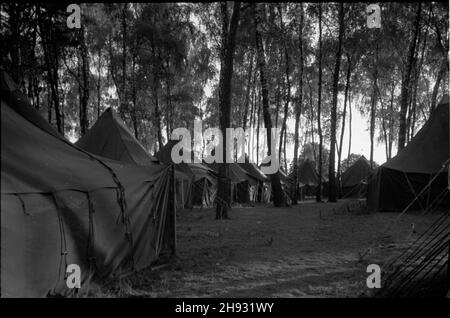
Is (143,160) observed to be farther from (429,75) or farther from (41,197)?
(429,75)

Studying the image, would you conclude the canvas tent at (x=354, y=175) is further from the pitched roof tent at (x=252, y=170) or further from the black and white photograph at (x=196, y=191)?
the pitched roof tent at (x=252, y=170)

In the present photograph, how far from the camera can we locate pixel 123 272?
5.96m

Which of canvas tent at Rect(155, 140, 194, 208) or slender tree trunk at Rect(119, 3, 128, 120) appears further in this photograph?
slender tree trunk at Rect(119, 3, 128, 120)

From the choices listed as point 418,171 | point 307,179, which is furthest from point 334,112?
point 307,179

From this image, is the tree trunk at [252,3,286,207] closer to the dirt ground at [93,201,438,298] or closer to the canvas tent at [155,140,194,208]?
the canvas tent at [155,140,194,208]

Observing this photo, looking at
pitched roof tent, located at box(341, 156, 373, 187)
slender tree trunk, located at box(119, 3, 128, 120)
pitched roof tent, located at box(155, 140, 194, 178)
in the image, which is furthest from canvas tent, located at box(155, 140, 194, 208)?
pitched roof tent, located at box(341, 156, 373, 187)

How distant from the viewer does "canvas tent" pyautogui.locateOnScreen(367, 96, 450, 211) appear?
13.8 metres

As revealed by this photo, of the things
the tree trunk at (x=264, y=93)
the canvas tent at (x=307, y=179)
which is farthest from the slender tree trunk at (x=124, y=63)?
the canvas tent at (x=307, y=179)

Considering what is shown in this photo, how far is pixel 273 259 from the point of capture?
7.43 m

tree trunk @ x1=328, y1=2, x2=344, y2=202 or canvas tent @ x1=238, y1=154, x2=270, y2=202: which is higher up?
tree trunk @ x1=328, y1=2, x2=344, y2=202

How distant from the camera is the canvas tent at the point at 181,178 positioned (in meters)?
20.0

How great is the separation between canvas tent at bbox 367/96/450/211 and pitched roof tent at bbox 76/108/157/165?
9060 mm

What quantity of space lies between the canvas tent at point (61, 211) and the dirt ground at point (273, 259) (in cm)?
54
